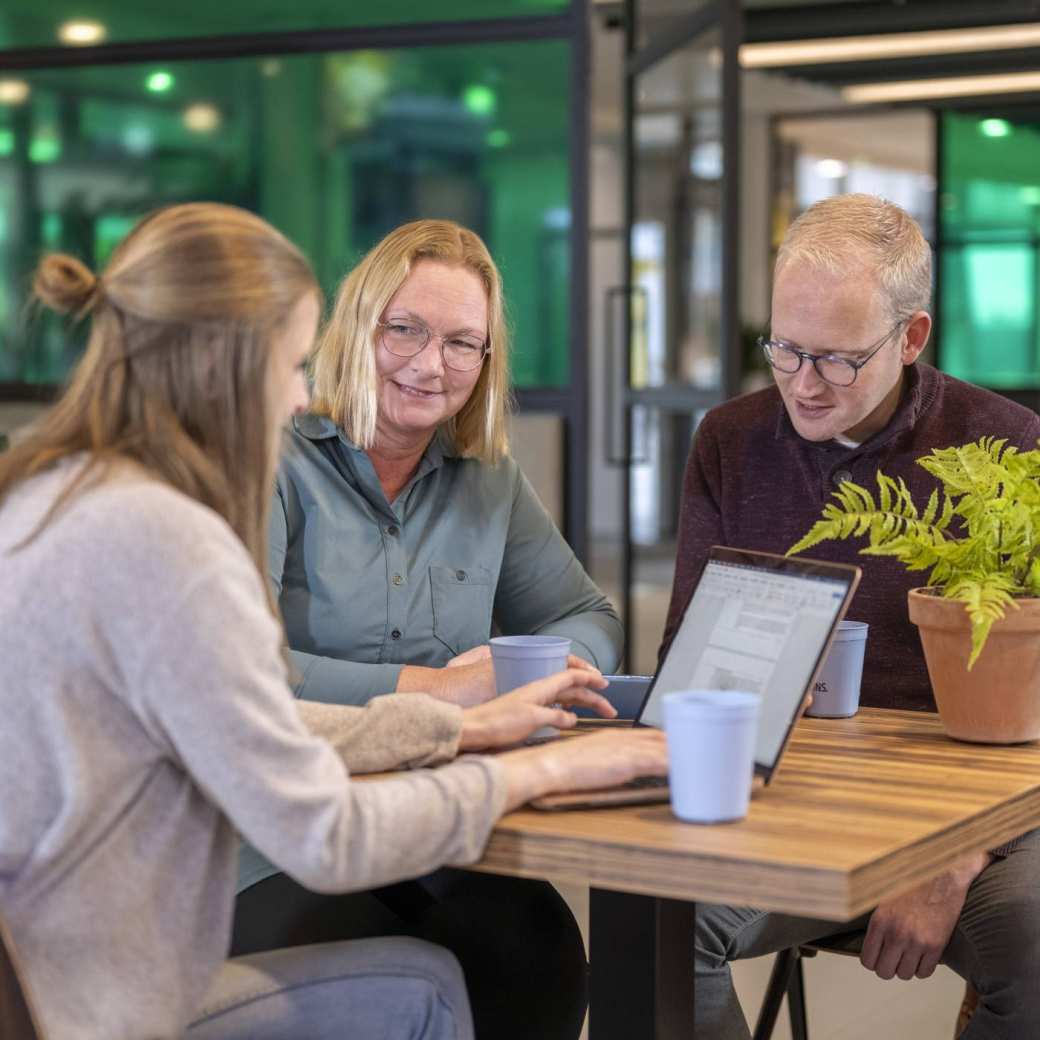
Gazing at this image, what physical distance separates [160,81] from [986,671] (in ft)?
12.8

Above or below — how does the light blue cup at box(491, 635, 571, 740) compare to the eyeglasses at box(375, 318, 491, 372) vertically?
below

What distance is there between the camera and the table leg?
1464 mm

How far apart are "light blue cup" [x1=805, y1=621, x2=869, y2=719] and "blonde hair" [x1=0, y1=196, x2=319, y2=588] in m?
0.79

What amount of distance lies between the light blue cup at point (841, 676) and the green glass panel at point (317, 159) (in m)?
2.82

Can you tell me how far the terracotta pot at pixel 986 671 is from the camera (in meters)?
1.68

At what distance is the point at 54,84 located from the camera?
197 inches

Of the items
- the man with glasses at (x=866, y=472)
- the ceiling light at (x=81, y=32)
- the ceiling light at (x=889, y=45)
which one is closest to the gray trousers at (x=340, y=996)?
the man with glasses at (x=866, y=472)

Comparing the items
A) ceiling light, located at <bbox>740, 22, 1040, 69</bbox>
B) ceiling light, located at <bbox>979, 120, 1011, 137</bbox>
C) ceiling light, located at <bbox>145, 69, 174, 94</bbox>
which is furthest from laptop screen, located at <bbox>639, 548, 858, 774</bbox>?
ceiling light, located at <bbox>979, 120, 1011, 137</bbox>

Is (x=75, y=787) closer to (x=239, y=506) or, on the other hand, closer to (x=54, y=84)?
(x=239, y=506)

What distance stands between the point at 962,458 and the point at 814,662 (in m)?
0.39

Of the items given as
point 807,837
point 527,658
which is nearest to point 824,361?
point 527,658

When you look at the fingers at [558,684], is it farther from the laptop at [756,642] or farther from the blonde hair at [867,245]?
the blonde hair at [867,245]

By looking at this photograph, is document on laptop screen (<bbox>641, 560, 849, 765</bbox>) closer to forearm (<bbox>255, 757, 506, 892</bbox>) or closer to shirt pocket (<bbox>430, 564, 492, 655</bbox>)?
forearm (<bbox>255, 757, 506, 892</bbox>)

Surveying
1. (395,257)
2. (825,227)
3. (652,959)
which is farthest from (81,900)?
(825,227)
